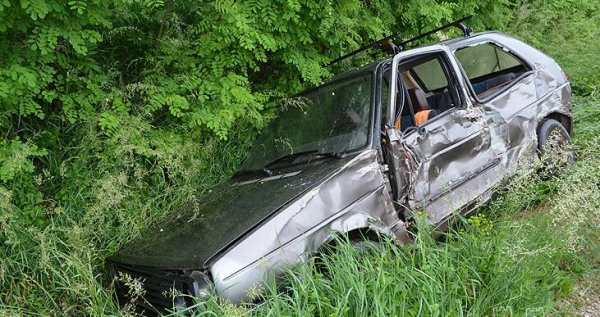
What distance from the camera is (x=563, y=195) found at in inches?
136

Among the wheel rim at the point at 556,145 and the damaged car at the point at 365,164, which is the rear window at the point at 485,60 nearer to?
the damaged car at the point at 365,164

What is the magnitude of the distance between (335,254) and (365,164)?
2.45ft

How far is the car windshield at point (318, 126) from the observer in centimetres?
388

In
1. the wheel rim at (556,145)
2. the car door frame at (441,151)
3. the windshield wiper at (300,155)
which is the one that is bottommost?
the wheel rim at (556,145)

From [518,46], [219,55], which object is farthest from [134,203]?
[518,46]

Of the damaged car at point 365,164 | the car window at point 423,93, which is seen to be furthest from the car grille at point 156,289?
the car window at point 423,93

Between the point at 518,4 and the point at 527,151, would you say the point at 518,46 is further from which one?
the point at 518,4

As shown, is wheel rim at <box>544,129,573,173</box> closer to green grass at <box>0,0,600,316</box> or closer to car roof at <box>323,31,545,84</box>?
green grass at <box>0,0,600,316</box>

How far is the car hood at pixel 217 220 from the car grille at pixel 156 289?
2.0 inches

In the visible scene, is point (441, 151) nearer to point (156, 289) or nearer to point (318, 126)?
point (318, 126)

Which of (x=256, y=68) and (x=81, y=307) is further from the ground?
(x=256, y=68)

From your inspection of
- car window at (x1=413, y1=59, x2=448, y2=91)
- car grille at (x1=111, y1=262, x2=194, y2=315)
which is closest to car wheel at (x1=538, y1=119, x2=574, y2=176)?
car window at (x1=413, y1=59, x2=448, y2=91)

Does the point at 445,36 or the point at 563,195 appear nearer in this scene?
the point at 563,195

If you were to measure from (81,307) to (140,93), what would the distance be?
2276mm
